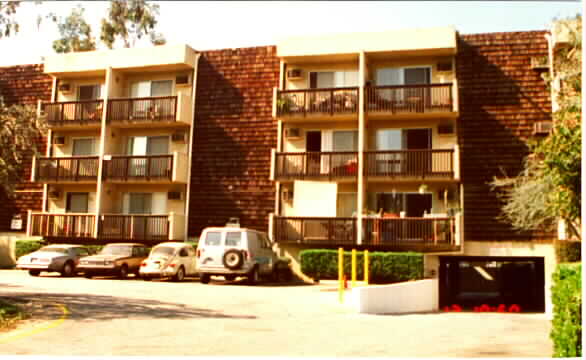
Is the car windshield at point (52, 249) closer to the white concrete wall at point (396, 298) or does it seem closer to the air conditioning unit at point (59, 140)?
the white concrete wall at point (396, 298)

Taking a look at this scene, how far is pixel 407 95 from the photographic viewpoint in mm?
22359

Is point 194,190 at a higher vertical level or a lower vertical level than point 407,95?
lower

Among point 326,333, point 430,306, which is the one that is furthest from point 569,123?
point 326,333

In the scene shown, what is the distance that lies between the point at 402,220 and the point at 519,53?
7450 mm

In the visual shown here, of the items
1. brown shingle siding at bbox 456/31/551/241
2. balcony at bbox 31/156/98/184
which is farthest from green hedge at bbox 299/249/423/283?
balcony at bbox 31/156/98/184

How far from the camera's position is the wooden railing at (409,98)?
21906 mm

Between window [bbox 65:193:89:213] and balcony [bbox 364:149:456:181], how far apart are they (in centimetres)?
1173

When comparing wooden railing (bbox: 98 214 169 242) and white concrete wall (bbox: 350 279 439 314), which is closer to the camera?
white concrete wall (bbox: 350 279 439 314)

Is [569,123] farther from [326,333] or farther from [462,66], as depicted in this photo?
[462,66]

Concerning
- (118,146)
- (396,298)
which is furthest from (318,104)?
(396,298)

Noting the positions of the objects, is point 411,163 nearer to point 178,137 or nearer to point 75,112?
point 178,137

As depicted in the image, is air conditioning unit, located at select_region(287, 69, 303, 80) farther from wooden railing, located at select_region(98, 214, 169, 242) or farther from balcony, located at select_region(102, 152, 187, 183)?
wooden railing, located at select_region(98, 214, 169, 242)

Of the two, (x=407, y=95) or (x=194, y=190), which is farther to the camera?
(x=194, y=190)

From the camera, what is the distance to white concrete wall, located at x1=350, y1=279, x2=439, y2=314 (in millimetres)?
12981
